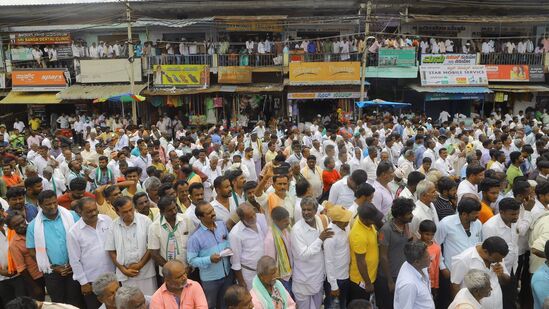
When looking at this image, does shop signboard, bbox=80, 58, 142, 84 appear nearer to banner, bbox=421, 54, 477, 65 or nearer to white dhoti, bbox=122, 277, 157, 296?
banner, bbox=421, 54, 477, 65

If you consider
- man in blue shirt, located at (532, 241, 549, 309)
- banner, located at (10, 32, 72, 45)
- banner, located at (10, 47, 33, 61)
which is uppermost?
banner, located at (10, 32, 72, 45)

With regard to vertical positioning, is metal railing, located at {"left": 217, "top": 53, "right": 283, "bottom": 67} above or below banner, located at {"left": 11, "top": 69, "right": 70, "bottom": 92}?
above

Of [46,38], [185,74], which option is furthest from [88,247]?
[46,38]

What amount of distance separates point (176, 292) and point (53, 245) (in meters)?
1.73

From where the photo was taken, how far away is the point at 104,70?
68.4 ft

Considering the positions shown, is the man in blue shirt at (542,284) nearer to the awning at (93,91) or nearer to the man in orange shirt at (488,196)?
the man in orange shirt at (488,196)

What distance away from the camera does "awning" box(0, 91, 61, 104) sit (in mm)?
20594

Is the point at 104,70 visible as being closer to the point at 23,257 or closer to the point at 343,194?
the point at 343,194

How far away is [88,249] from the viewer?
14.7 feet

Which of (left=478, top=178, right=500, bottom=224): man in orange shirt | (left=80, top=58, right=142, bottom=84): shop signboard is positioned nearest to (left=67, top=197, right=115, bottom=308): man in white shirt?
(left=478, top=178, right=500, bottom=224): man in orange shirt

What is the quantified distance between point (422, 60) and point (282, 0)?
7.08 m

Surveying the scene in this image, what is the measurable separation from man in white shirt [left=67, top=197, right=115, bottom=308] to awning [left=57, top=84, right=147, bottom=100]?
640 inches

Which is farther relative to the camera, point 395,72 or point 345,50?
point 345,50

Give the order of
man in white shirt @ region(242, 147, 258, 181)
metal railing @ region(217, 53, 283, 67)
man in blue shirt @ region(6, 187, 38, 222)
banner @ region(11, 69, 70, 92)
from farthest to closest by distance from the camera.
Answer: banner @ region(11, 69, 70, 92)
metal railing @ region(217, 53, 283, 67)
man in white shirt @ region(242, 147, 258, 181)
man in blue shirt @ region(6, 187, 38, 222)
